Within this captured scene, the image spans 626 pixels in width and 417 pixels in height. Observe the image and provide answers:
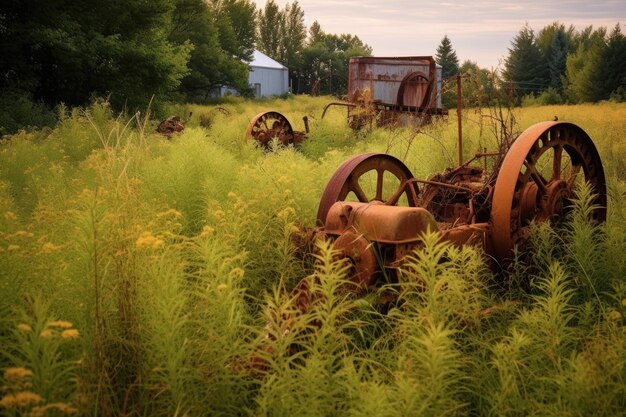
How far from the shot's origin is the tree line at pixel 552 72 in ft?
23.5

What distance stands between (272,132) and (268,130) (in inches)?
4.5

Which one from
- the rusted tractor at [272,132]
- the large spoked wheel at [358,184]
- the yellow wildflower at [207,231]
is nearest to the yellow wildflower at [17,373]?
the yellow wildflower at [207,231]

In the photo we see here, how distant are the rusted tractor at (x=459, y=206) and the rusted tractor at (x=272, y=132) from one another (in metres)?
6.72

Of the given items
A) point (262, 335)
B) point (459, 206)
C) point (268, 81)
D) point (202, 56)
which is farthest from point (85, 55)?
point (268, 81)

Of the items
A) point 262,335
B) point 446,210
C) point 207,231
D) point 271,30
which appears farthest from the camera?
point 271,30

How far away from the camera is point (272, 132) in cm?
1230

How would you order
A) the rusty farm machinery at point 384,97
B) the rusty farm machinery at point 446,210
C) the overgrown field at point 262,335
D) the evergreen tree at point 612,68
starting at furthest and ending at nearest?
the evergreen tree at point 612,68, the rusty farm machinery at point 384,97, the rusty farm machinery at point 446,210, the overgrown field at point 262,335

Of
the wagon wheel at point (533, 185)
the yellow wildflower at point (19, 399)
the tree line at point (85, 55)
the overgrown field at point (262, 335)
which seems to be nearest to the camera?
the yellow wildflower at point (19, 399)

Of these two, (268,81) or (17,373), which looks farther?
(268,81)

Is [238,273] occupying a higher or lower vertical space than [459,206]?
lower

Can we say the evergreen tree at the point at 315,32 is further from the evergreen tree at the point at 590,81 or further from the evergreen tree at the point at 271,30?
the evergreen tree at the point at 590,81

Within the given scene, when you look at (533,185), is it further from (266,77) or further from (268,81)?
(268,81)

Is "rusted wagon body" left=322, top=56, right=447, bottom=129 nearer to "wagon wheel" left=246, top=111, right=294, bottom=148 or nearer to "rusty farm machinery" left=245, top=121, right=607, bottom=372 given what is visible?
"wagon wheel" left=246, top=111, right=294, bottom=148

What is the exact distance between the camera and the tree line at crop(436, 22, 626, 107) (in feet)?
23.5
